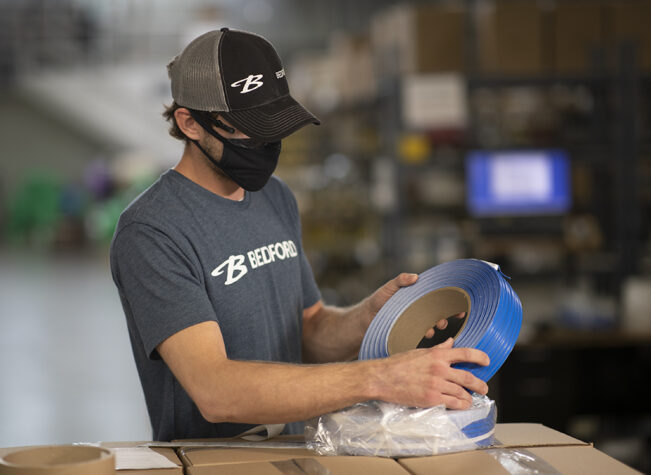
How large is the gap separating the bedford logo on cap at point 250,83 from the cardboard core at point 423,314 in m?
0.57

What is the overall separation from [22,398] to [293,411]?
16.6 feet

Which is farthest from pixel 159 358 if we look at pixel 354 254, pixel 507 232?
pixel 354 254

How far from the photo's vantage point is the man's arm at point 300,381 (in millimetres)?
1590

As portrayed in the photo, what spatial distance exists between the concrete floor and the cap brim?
11.9ft

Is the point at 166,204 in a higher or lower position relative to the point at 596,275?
higher

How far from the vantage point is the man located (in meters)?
1.63

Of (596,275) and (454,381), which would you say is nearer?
(454,381)

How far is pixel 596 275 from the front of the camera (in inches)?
217

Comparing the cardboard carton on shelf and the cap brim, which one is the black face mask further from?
the cardboard carton on shelf

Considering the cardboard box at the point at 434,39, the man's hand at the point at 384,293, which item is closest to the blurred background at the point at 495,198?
the cardboard box at the point at 434,39

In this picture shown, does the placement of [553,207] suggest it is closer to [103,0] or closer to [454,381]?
[454,381]

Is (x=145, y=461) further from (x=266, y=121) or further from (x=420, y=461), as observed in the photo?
(x=266, y=121)

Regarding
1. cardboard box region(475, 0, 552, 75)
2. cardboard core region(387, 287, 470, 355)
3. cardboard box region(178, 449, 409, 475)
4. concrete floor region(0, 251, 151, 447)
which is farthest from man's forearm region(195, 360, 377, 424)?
cardboard box region(475, 0, 552, 75)

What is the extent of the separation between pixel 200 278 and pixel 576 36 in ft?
14.6
